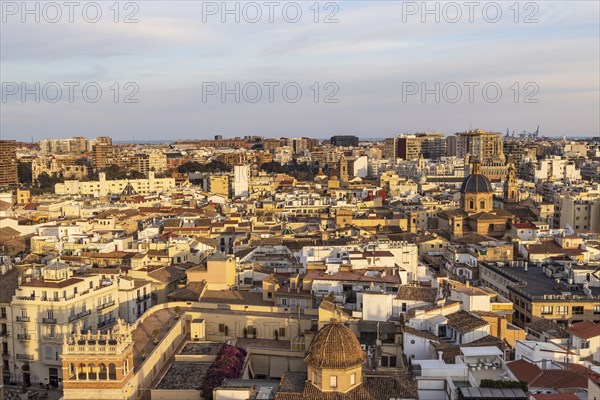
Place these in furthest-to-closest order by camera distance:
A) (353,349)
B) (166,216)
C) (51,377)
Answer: (166,216) → (51,377) → (353,349)

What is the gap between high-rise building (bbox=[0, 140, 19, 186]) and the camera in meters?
91.1

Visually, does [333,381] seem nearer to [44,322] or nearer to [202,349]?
[202,349]

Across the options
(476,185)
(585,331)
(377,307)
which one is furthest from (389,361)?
(476,185)

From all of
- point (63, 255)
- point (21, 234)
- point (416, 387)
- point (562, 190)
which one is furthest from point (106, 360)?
point (562, 190)

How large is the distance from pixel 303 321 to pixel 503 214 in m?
30.2

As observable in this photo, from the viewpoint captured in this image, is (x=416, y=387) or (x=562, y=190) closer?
(x=416, y=387)

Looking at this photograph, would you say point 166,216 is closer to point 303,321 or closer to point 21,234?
point 21,234

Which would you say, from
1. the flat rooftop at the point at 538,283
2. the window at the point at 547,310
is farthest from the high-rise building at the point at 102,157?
the window at the point at 547,310

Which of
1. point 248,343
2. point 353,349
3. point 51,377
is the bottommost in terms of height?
point 51,377

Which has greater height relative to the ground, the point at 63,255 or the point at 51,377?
the point at 63,255

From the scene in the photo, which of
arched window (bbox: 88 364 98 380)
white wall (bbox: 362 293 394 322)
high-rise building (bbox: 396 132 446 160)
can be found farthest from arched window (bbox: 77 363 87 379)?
high-rise building (bbox: 396 132 446 160)

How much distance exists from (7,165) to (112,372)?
83.5 m

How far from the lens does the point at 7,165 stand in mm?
91688

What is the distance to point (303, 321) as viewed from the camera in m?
21.7
